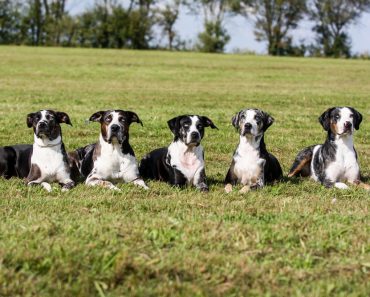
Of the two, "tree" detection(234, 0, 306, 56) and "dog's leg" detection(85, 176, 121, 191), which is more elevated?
"tree" detection(234, 0, 306, 56)

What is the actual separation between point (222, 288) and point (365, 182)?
582 centimetres

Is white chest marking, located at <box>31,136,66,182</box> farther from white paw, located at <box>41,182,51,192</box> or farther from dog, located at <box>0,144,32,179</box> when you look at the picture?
dog, located at <box>0,144,32,179</box>

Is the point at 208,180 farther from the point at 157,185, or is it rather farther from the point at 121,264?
the point at 121,264

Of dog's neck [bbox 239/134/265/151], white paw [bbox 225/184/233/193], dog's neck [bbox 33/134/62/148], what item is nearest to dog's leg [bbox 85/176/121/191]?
dog's neck [bbox 33/134/62/148]

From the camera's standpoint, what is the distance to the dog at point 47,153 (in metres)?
9.67

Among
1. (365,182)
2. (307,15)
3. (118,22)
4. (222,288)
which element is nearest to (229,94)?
(365,182)

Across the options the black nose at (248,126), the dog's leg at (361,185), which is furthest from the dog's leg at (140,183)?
the dog's leg at (361,185)

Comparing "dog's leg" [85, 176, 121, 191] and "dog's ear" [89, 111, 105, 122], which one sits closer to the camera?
"dog's leg" [85, 176, 121, 191]

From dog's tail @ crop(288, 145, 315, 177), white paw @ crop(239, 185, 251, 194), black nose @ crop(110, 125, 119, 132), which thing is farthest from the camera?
dog's tail @ crop(288, 145, 315, 177)

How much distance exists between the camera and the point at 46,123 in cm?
963

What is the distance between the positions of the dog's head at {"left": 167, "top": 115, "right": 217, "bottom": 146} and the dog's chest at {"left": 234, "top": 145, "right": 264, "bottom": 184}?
66 cm

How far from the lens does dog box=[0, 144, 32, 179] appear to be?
33.7ft

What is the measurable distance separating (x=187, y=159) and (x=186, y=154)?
0.08m

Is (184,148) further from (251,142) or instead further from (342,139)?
(342,139)
